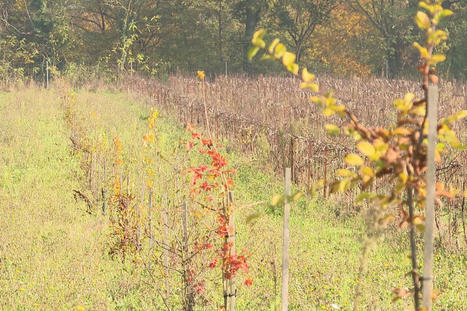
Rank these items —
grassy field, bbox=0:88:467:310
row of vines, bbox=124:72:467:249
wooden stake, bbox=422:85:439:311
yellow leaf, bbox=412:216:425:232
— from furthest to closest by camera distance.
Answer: row of vines, bbox=124:72:467:249
grassy field, bbox=0:88:467:310
yellow leaf, bbox=412:216:425:232
wooden stake, bbox=422:85:439:311

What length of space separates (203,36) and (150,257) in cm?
3219

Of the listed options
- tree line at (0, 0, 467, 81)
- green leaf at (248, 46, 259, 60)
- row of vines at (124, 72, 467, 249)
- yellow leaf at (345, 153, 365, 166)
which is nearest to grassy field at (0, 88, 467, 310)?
row of vines at (124, 72, 467, 249)

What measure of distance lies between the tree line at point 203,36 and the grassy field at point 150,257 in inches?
820

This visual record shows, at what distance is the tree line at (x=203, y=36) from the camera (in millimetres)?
31750

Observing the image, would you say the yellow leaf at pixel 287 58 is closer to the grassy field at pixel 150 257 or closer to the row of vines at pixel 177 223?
the grassy field at pixel 150 257

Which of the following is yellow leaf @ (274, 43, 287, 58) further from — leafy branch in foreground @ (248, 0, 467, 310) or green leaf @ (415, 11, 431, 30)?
green leaf @ (415, 11, 431, 30)

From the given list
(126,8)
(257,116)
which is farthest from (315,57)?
(257,116)

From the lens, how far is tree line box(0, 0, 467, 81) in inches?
1250

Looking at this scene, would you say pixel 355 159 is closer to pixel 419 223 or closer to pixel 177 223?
pixel 419 223

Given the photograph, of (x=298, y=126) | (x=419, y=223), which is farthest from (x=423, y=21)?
(x=298, y=126)

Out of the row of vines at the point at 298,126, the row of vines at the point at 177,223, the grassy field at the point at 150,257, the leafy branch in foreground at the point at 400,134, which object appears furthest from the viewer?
the row of vines at the point at 298,126

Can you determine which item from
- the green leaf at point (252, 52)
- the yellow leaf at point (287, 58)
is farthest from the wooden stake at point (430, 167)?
the green leaf at point (252, 52)

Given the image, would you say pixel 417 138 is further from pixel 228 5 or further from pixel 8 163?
pixel 228 5

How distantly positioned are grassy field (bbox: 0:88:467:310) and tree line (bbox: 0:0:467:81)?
20.8 metres
